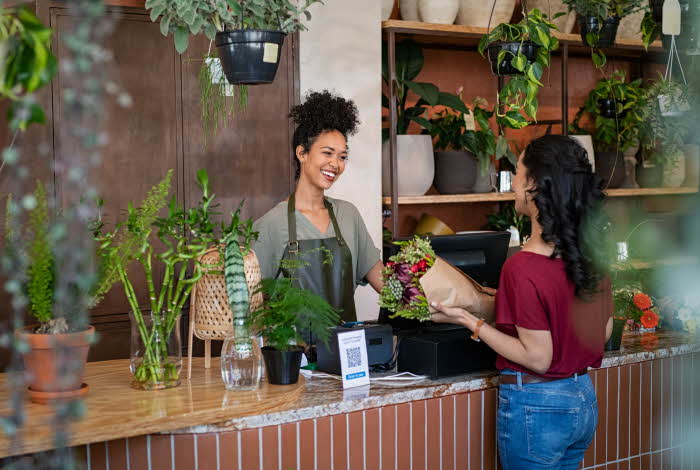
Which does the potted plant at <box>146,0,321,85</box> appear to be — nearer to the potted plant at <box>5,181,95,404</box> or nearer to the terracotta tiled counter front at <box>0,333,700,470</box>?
the potted plant at <box>5,181,95,404</box>

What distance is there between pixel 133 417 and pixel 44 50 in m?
1.34

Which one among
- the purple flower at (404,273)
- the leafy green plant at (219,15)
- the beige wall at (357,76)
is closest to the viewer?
the purple flower at (404,273)

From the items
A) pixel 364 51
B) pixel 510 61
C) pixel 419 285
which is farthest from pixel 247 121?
pixel 419 285

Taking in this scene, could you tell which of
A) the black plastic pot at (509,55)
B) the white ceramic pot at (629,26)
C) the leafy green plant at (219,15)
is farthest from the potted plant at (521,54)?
the white ceramic pot at (629,26)

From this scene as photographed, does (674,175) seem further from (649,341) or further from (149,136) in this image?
(149,136)

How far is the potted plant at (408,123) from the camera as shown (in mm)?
4246

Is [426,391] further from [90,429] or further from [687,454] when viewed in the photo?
[687,454]

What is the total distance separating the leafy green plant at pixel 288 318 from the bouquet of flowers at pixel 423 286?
269 mm

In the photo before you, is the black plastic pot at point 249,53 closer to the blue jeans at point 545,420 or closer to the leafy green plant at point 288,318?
the leafy green plant at point 288,318

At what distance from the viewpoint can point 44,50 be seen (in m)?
0.76

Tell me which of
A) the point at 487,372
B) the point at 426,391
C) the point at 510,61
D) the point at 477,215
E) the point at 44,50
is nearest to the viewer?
the point at 44,50

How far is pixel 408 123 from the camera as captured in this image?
4402mm

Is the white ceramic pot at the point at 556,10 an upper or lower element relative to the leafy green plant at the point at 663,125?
upper

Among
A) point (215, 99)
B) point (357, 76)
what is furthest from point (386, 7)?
point (215, 99)
